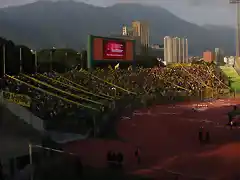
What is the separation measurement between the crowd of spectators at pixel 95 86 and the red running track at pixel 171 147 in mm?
765

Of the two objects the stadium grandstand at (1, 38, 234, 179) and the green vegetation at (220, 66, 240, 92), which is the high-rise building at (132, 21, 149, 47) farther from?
the green vegetation at (220, 66, 240, 92)

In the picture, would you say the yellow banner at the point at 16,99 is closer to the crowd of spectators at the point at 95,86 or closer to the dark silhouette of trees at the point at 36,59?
the crowd of spectators at the point at 95,86

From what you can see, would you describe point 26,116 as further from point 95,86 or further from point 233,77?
point 233,77

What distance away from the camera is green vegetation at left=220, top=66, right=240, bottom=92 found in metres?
18.6

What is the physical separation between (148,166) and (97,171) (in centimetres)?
77

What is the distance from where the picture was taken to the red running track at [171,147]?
4727 millimetres

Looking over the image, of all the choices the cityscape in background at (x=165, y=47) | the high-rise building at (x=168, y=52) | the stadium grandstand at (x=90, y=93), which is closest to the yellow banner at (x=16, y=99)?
the stadium grandstand at (x=90, y=93)

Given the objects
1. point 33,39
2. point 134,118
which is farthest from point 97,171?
point 33,39

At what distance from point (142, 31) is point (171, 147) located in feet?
51.5

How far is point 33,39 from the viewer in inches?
610

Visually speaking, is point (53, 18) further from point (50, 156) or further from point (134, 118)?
point (50, 156)

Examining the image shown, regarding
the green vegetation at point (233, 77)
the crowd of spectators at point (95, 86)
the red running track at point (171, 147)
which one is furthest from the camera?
the green vegetation at point (233, 77)

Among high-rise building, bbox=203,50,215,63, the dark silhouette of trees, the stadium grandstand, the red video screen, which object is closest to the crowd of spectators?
the stadium grandstand

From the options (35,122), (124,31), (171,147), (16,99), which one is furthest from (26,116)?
(124,31)
